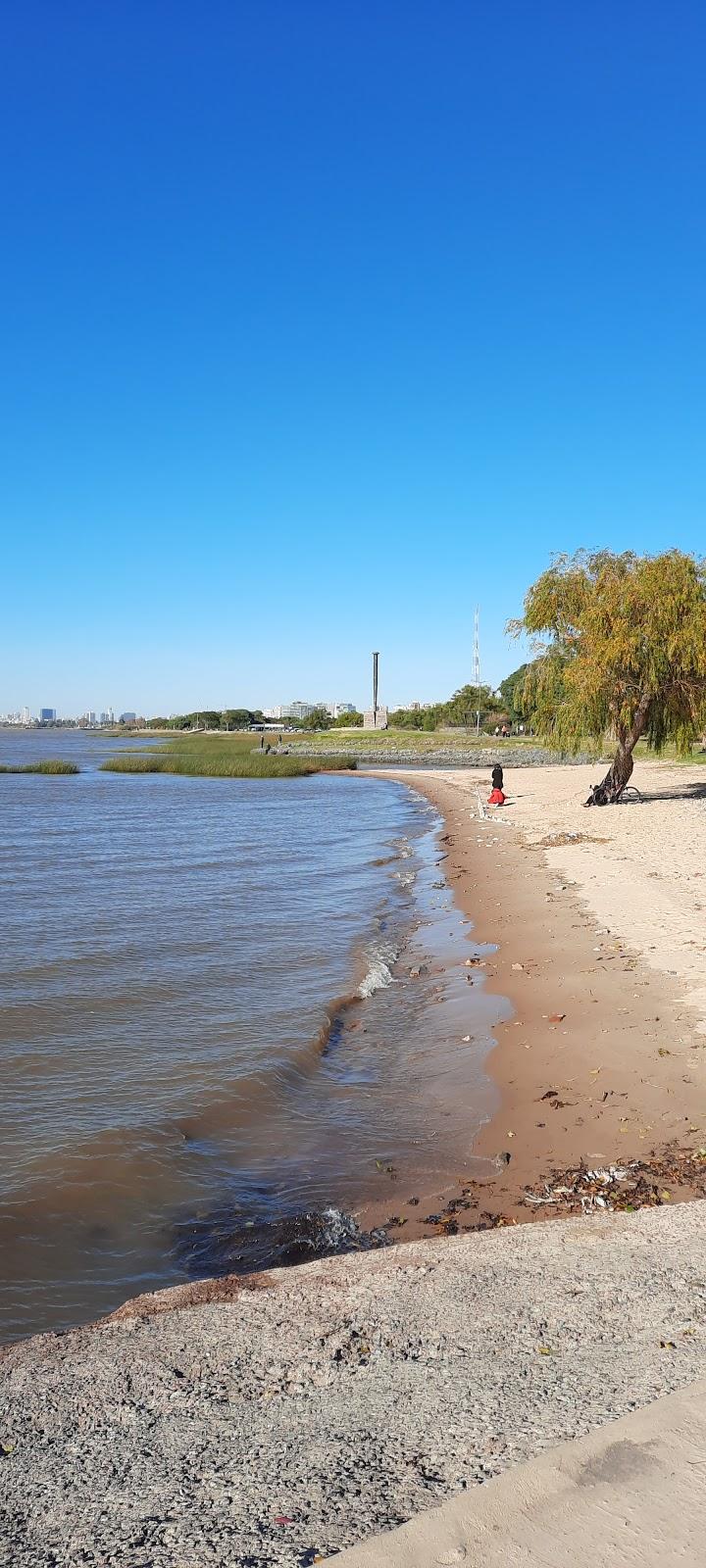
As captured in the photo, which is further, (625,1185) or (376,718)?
(376,718)

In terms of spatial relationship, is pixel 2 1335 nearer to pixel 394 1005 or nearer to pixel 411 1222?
pixel 411 1222

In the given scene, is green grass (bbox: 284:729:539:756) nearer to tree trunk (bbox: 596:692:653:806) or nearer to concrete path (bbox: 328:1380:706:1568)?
tree trunk (bbox: 596:692:653:806)

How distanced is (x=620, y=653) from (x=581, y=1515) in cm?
2241

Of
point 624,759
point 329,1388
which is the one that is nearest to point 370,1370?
point 329,1388

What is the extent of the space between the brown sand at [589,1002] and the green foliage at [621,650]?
4.98m

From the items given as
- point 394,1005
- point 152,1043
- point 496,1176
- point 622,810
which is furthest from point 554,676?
point 496,1176

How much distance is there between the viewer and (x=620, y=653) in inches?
926

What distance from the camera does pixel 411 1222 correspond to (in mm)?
5562

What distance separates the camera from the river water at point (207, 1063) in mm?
5730

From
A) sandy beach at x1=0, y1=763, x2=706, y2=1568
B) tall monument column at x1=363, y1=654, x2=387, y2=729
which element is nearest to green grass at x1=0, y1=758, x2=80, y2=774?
sandy beach at x1=0, y1=763, x2=706, y2=1568

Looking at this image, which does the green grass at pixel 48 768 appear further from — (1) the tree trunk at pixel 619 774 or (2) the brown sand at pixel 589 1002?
(2) the brown sand at pixel 589 1002

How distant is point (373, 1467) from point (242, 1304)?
1539mm

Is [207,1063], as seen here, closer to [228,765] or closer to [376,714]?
[228,765]

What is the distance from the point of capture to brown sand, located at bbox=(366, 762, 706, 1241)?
6.41 m
